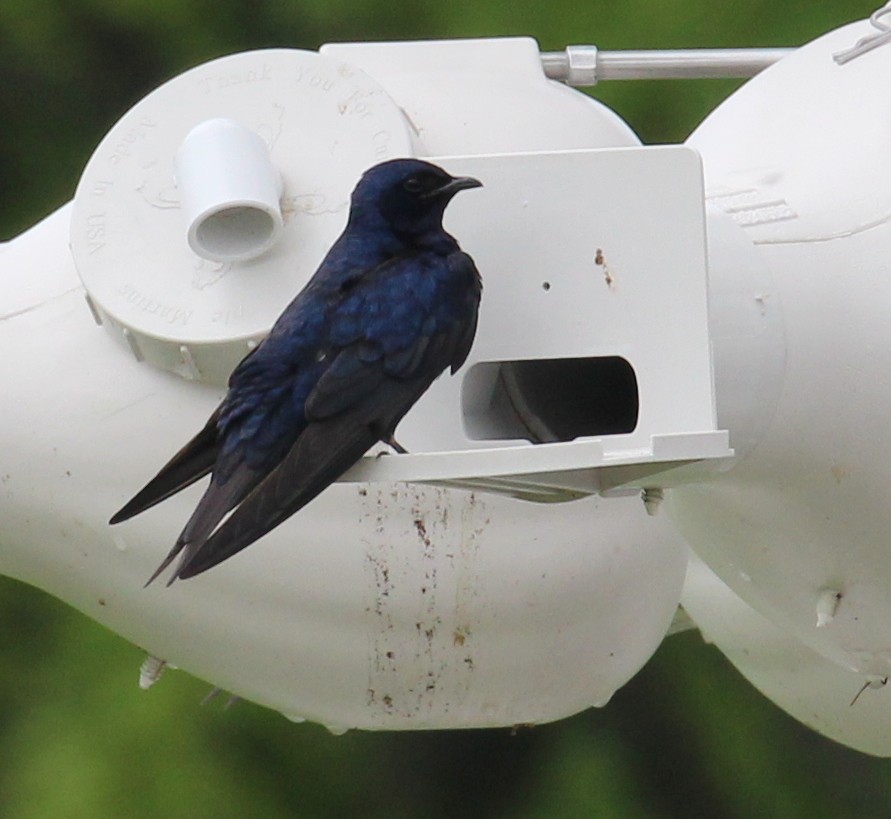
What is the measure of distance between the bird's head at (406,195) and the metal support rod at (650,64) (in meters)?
0.41

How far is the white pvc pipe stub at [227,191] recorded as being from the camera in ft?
7.83

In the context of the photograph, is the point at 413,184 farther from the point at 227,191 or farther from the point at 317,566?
the point at 317,566

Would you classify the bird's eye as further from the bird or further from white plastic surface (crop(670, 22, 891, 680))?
white plastic surface (crop(670, 22, 891, 680))

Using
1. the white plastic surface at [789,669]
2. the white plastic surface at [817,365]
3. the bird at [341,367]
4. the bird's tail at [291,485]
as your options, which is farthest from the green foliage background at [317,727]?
the bird's tail at [291,485]

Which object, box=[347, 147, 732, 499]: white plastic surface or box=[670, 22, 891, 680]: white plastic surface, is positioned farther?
box=[670, 22, 891, 680]: white plastic surface

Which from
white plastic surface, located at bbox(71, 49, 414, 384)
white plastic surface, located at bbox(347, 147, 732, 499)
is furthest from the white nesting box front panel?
white plastic surface, located at bbox(71, 49, 414, 384)

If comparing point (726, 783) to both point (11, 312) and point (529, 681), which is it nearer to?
point (529, 681)

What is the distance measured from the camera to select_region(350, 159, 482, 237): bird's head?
2312mm

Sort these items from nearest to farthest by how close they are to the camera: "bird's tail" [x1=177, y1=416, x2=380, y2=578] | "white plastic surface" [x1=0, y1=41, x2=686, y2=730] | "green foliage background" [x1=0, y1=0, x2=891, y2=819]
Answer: "bird's tail" [x1=177, y1=416, x2=380, y2=578]
"white plastic surface" [x1=0, y1=41, x2=686, y2=730]
"green foliage background" [x1=0, y1=0, x2=891, y2=819]

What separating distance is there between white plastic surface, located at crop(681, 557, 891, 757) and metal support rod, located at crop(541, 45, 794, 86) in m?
0.56

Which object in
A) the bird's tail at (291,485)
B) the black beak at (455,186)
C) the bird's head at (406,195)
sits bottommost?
the bird's tail at (291,485)

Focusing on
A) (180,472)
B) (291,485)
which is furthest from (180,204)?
(291,485)

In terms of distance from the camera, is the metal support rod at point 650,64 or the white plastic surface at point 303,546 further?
the metal support rod at point 650,64

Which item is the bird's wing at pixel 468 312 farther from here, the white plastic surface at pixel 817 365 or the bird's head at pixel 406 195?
the white plastic surface at pixel 817 365
